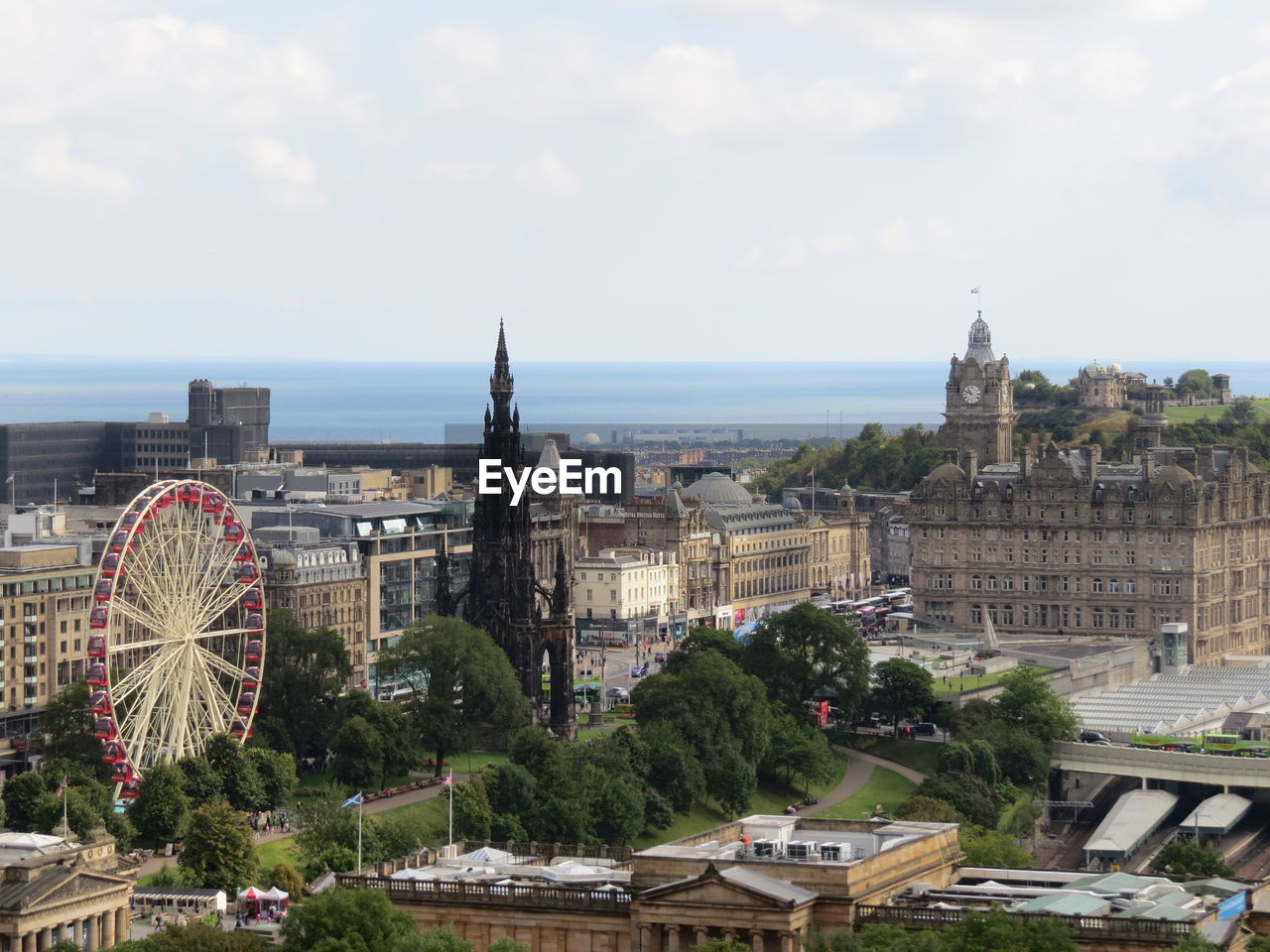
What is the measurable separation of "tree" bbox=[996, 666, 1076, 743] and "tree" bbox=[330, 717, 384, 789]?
42323mm

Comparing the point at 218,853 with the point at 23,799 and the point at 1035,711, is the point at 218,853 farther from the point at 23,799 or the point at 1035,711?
the point at 1035,711

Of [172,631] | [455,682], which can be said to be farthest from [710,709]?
[172,631]

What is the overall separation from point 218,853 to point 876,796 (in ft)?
166

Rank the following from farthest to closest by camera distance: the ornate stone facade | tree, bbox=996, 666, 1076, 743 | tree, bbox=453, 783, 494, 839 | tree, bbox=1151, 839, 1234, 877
Answer: 1. the ornate stone facade
2. tree, bbox=996, 666, 1076, 743
3. tree, bbox=453, 783, 494, 839
4. tree, bbox=1151, 839, 1234, 877

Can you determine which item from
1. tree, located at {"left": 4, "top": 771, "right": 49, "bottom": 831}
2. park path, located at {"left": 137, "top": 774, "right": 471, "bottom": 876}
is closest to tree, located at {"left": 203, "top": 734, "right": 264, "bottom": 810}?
park path, located at {"left": 137, "top": 774, "right": 471, "bottom": 876}

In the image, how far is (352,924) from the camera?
91.4 meters

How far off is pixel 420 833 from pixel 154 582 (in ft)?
70.0

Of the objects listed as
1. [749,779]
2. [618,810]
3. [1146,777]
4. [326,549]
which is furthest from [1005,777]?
[326,549]

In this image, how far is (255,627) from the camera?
157 metres

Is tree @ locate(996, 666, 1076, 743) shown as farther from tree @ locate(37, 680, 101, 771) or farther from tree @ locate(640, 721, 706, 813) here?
tree @ locate(37, 680, 101, 771)

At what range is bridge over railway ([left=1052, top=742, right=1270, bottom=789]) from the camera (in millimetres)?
169000

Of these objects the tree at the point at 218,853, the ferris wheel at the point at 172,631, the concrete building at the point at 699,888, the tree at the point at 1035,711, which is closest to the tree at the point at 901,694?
the tree at the point at 1035,711

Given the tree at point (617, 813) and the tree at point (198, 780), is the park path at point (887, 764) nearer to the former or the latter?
the tree at point (617, 813)

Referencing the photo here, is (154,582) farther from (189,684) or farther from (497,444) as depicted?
(497,444)
